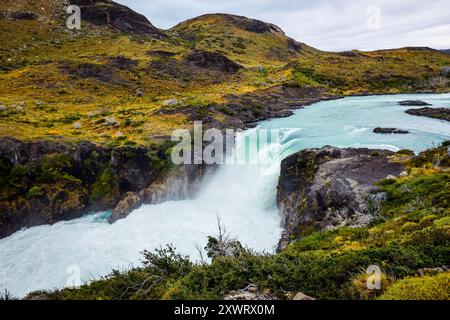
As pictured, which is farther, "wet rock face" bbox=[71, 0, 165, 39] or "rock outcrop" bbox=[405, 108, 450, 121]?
"wet rock face" bbox=[71, 0, 165, 39]

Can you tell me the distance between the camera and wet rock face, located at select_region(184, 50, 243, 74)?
95000 millimetres

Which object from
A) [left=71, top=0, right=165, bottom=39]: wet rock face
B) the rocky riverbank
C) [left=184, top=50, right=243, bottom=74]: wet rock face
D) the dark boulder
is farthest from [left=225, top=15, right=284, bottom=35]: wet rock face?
the rocky riverbank

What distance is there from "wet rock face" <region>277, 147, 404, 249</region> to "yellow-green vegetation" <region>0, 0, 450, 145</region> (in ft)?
62.4

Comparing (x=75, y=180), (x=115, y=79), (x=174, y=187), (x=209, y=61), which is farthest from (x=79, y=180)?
(x=209, y=61)

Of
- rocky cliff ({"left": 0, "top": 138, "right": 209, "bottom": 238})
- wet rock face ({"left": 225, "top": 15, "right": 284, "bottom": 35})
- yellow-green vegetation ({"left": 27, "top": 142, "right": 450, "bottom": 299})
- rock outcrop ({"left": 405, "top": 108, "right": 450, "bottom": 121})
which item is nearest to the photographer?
yellow-green vegetation ({"left": 27, "top": 142, "right": 450, "bottom": 299})

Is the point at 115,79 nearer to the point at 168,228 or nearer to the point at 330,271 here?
the point at 168,228

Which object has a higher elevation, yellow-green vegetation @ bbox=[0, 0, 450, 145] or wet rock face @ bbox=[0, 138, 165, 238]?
yellow-green vegetation @ bbox=[0, 0, 450, 145]

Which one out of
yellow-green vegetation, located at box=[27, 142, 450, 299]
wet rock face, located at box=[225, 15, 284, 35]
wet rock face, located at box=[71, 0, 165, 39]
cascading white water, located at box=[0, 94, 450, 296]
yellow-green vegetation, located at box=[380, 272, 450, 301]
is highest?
wet rock face, located at box=[225, 15, 284, 35]

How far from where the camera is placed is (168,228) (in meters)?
29.1

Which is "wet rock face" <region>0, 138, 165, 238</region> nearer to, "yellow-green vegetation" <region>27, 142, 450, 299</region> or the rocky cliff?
the rocky cliff

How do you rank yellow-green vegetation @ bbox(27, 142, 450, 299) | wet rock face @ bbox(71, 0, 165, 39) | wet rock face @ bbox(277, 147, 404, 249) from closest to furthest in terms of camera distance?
yellow-green vegetation @ bbox(27, 142, 450, 299) → wet rock face @ bbox(277, 147, 404, 249) → wet rock face @ bbox(71, 0, 165, 39)

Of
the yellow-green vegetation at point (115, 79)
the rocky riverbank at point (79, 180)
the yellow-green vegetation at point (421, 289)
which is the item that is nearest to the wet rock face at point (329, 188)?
the yellow-green vegetation at point (421, 289)

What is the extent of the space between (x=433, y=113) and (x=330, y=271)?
2145 inches

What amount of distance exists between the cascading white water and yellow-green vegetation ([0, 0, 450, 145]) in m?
11.2
